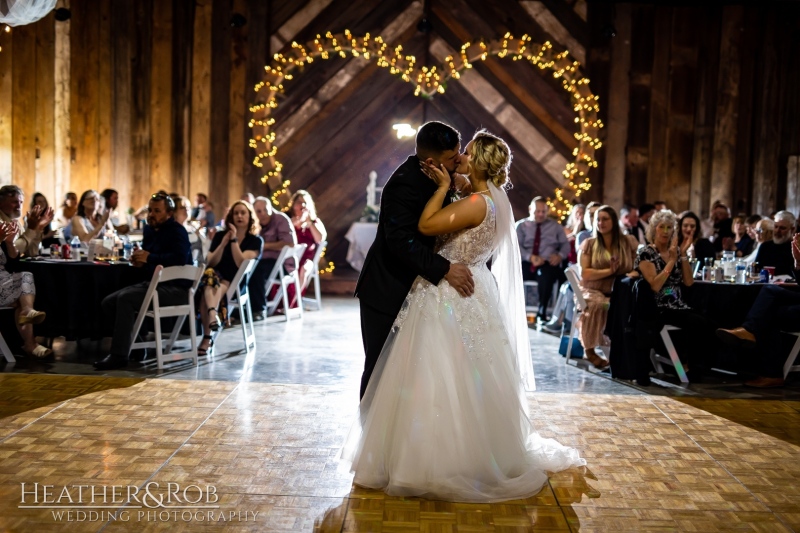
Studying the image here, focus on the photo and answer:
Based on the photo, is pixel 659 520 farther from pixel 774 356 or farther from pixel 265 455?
pixel 774 356

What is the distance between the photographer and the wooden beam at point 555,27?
11.5 metres

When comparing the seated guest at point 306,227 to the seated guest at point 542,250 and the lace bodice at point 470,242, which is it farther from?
the lace bodice at point 470,242

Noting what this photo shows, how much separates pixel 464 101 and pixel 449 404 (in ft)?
29.1

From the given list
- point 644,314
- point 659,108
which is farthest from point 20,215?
point 659,108

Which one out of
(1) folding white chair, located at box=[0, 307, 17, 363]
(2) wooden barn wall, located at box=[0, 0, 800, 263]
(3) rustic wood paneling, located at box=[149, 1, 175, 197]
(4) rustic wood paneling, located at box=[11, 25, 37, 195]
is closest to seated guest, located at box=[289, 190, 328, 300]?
(2) wooden barn wall, located at box=[0, 0, 800, 263]

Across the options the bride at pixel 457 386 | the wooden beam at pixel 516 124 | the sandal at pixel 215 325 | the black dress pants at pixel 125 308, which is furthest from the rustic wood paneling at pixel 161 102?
the bride at pixel 457 386

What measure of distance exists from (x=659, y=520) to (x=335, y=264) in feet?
29.2

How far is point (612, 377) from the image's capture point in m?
5.95

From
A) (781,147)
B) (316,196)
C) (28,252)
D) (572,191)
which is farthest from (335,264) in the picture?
(781,147)

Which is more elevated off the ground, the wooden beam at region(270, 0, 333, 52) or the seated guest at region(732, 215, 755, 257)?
the wooden beam at region(270, 0, 333, 52)

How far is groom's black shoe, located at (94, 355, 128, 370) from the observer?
573cm

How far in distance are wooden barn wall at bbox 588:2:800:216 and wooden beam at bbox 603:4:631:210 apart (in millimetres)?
14

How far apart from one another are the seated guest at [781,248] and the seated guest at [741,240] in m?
1.51

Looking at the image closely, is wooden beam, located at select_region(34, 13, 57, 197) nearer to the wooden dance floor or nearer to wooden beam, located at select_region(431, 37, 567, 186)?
wooden beam, located at select_region(431, 37, 567, 186)
